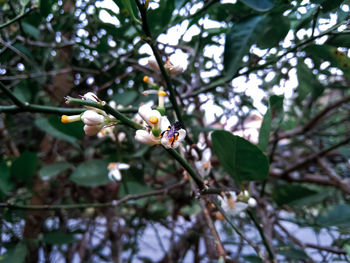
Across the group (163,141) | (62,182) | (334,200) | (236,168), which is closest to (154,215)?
(62,182)

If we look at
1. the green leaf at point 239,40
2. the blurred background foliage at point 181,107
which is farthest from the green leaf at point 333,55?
the green leaf at point 239,40

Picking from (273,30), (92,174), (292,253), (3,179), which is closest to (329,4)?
(273,30)

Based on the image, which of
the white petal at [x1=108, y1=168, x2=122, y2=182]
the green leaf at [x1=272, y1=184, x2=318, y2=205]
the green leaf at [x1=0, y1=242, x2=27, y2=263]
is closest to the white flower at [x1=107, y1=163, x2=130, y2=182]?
the white petal at [x1=108, y1=168, x2=122, y2=182]

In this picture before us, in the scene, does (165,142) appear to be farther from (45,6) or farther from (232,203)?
(45,6)

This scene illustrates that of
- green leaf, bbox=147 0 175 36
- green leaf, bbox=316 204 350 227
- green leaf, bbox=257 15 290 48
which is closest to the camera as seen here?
green leaf, bbox=257 15 290 48

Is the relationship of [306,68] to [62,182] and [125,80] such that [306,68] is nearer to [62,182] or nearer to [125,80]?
[125,80]

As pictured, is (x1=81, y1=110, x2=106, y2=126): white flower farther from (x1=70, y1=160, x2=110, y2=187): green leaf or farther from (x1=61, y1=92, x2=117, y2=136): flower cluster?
(x1=70, y1=160, x2=110, y2=187): green leaf
